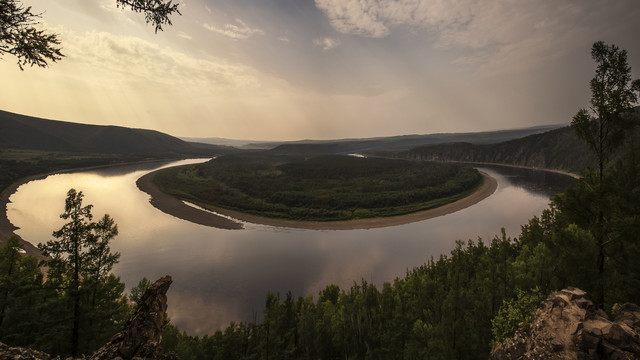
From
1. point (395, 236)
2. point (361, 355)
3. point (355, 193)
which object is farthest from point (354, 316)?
point (355, 193)

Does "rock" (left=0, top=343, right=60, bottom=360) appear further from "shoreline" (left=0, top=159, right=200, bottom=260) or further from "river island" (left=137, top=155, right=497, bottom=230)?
"river island" (left=137, top=155, right=497, bottom=230)

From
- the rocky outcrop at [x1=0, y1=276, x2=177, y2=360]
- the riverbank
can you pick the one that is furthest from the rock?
the riverbank

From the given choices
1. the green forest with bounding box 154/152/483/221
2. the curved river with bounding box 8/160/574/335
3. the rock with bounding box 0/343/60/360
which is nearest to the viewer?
the rock with bounding box 0/343/60/360

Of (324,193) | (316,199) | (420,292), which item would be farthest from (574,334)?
(324,193)

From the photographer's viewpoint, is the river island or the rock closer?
the rock

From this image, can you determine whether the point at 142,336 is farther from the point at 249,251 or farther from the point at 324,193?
the point at 324,193

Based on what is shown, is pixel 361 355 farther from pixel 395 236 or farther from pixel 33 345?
pixel 395 236
